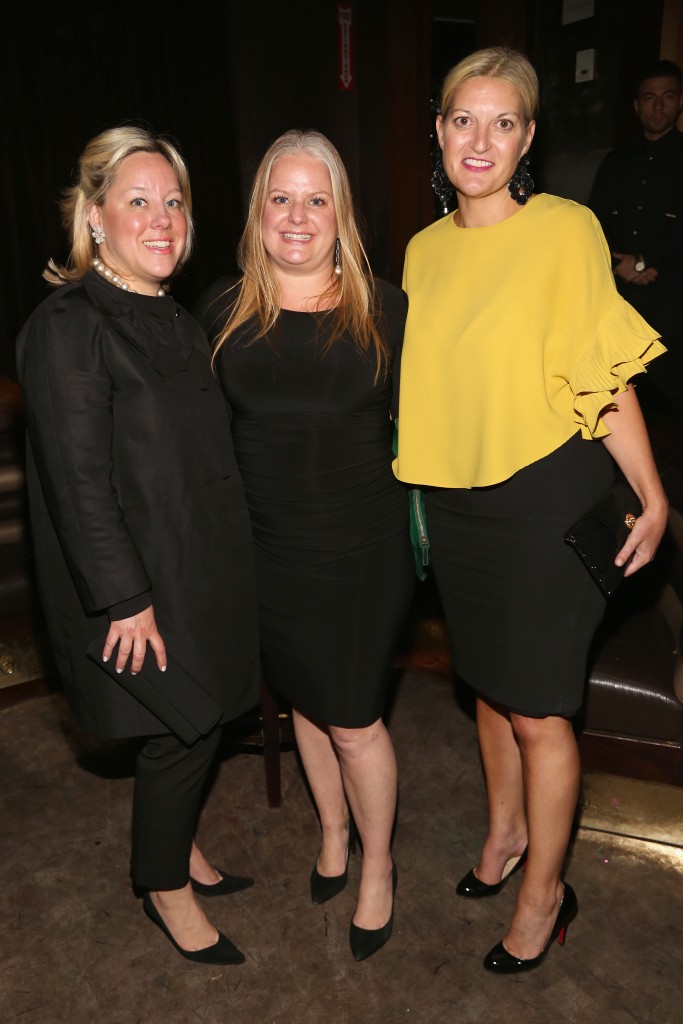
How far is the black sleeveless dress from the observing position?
181 centimetres

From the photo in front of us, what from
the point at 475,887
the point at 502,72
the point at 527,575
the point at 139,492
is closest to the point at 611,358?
the point at 527,575

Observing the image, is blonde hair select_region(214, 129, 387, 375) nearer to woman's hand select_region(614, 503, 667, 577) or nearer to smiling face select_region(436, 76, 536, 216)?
smiling face select_region(436, 76, 536, 216)

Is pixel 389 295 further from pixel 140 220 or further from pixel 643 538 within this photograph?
pixel 643 538

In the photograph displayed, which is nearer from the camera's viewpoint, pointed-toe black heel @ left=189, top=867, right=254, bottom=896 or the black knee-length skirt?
the black knee-length skirt

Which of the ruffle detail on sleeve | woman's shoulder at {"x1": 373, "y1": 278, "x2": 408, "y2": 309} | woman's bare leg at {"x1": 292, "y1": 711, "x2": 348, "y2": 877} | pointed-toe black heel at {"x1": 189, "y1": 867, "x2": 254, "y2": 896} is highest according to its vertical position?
woman's shoulder at {"x1": 373, "y1": 278, "x2": 408, "y2": 309}

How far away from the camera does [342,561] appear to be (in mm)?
1884

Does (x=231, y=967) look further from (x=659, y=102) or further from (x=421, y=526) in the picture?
(x=659, y=102)

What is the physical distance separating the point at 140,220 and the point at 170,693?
37.1 inches

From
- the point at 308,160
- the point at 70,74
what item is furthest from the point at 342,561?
the point at 70,74

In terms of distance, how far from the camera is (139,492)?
66.1 inches

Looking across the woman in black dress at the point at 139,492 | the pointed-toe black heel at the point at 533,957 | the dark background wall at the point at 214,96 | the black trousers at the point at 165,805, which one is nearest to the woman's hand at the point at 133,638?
Result: the woman in black dress at the point at 139,492

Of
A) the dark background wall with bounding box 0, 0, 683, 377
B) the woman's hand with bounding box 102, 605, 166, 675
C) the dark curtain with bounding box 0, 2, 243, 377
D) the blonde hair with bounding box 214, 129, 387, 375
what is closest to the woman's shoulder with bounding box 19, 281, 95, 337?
the blonde hair with bounding box 214, 129, 387, 375

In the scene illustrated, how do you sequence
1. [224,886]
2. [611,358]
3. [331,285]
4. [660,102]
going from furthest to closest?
[660,102] < [224,886] < [331,285] < [611,358]

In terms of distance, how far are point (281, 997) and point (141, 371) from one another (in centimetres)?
138
